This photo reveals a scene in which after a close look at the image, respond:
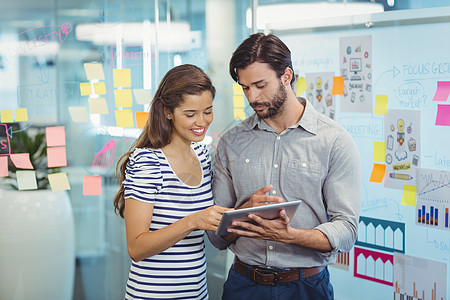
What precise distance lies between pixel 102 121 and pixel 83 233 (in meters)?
0.60

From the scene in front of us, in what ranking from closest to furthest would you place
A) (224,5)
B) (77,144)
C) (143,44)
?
(77,144) → (143,44) → (224,5)

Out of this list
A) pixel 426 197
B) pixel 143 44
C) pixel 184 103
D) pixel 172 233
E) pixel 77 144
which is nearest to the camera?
pixel 172 233

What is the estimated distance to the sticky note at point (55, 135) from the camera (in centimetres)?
269

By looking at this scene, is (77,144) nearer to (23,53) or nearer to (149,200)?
(23,53)

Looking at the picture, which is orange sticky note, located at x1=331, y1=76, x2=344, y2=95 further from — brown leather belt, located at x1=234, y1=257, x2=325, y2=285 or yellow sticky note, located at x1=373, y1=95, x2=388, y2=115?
brown leather belt, located at x1=234, y1=257, x2=325, y2=285

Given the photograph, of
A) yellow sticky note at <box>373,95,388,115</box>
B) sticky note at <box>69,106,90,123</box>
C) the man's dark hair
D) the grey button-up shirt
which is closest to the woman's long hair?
the man's dark hair

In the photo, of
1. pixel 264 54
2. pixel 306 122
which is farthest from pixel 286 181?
pixel 264 54

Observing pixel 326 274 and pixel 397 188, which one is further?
pixel 397 188

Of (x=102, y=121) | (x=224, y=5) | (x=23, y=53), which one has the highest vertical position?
(x=224, y=5)

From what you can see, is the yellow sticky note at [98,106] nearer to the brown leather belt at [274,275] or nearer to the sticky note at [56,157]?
the sticky note at [56,157]

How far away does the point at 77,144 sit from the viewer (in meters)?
2.77

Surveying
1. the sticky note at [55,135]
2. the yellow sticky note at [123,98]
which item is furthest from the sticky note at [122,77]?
the sticky note at [55,135]

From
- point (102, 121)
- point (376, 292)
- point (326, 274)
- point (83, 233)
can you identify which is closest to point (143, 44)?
point (102, 121)

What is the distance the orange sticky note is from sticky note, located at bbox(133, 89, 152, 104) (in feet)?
3.30
